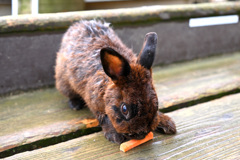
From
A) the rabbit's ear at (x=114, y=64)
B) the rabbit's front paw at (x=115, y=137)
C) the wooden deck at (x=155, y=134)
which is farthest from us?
the rabbit's front paw at (x=115, y=137)

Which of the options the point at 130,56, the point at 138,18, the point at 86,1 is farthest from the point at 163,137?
the point at 86,1

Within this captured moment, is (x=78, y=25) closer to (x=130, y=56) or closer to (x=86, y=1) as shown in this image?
(x=130, y=56)

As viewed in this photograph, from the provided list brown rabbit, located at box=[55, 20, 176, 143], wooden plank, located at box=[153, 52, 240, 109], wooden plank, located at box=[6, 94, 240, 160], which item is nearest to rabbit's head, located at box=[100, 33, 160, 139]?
brown rabbit, located at box=[55, 20, 176, 143]

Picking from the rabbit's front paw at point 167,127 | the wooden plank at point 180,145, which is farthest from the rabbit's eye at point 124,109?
the rabbit's front paw at point 167,127

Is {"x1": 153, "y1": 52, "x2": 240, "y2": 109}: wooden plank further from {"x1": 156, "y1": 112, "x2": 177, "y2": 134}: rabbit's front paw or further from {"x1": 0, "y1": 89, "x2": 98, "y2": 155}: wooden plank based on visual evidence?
{"x1": 0, "y1": 89, "x2": 98, "y2": 155}: wooden plank

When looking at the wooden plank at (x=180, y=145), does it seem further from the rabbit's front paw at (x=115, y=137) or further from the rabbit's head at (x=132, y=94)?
the rabbit's head at (x=132, y=94)

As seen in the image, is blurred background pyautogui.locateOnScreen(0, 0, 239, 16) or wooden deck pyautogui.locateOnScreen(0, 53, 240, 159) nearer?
wooden deck pyautogui.locateOnScreen(0, 53, 240, 159)
